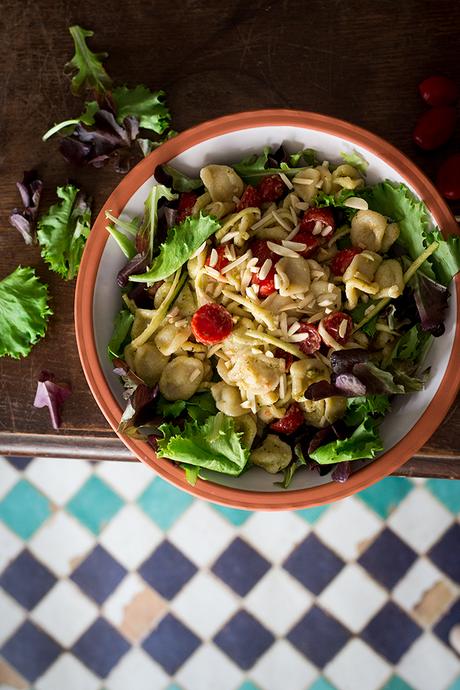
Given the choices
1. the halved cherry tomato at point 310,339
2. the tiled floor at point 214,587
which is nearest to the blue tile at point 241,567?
the tiled floor at point 214,587

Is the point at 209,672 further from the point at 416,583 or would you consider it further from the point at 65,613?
the point at 416,583

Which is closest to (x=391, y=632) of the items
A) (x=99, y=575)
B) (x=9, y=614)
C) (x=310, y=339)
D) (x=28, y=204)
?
(x=99, y=575)

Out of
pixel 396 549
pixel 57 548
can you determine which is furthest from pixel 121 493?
pixel 396 549

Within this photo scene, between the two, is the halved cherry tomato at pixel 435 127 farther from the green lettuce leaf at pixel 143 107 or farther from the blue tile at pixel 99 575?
the blue tile at pixel 99 575

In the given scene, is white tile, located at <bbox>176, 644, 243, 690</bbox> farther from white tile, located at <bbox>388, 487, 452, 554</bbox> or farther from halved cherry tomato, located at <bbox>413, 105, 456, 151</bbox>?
halved cherry tomato, located at <bbox>413, 105, 456, 151</bbox>

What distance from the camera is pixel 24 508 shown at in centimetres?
206

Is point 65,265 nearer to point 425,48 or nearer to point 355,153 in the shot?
point 355,153

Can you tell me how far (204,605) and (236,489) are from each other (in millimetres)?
1028

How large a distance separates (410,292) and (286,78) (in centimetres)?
48

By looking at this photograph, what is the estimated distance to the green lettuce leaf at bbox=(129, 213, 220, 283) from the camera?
1115mm

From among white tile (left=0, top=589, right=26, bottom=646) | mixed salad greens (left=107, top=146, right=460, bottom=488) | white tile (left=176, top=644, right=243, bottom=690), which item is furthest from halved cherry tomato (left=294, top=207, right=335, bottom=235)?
white tile (left=0, top=589, right=26, bottom=646)

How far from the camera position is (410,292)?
1159mm

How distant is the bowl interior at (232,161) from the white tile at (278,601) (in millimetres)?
949

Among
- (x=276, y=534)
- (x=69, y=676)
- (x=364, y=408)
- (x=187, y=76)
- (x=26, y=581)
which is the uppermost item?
(x=187, y=76)
